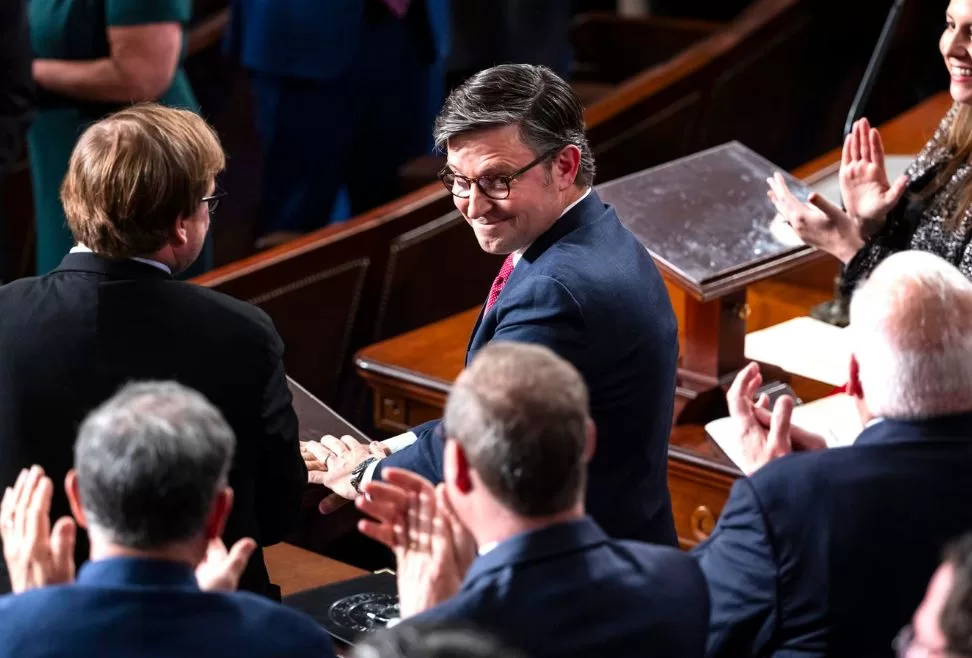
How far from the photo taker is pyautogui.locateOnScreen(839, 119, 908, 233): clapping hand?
3.42m

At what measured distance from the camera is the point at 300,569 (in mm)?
3443

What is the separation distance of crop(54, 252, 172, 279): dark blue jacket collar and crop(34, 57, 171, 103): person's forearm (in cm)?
179

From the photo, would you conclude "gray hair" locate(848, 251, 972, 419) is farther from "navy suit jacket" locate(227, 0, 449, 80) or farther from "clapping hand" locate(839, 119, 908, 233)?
"navy suit jacket" locate(227, 0, 449, 80)

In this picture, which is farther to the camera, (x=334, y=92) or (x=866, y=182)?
(x=334, y=92)

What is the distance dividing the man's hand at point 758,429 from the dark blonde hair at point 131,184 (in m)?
0.85

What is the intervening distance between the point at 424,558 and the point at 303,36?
3.05 m

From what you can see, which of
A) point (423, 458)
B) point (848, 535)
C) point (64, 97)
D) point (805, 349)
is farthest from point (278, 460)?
point (64, 97)

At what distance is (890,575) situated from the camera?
2207mm

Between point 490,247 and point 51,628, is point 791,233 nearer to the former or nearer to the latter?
point 490,247

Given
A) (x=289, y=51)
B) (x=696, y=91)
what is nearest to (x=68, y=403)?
(x=289, y=51)

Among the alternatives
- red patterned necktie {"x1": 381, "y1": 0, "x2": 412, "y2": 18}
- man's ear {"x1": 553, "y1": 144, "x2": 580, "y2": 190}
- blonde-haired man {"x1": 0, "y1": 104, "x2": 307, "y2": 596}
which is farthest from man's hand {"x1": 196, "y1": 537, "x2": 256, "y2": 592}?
red patterned necktie {"x1": 381, "y1": 0, "x2": 412, "y2": 18}

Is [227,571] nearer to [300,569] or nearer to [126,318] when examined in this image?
[126,318]

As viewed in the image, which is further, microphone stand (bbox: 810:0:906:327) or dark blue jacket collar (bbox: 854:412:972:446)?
microphone stand (bbox: 810:0:906:327)

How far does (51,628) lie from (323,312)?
246cm
